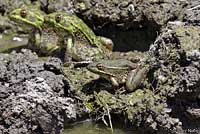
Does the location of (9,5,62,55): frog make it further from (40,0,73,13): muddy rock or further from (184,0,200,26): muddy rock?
(184,0,200,26): muddy rock

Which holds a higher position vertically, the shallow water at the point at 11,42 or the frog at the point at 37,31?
the frog at the point at 37,31

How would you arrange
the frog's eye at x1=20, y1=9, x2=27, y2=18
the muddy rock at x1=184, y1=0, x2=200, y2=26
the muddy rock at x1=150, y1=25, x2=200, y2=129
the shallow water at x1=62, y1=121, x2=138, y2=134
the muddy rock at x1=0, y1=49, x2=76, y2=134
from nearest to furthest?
1. the muddy rock at x1=0, y1=49, x2=76, y2=134
2. the muddy rock at x1=150, y1=25, x2=200, y2=129
3. the shallow water at x1=62, y1=121, x2=138, y2=134
4. the muddy rock at x1=184, y1=0, x2=200, y2=26
5. the frog's eye at x1=20, y1=9, x2=27, y2=18

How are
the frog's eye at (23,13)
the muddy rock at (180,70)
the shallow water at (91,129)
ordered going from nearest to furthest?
the muddy rock at (180,70), the shallow water at (91,129), the frog's eye at (23,13)

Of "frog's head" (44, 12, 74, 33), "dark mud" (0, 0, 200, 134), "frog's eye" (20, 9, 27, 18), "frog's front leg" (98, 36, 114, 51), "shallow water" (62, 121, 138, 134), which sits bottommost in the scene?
"shallow water" (62, 121, 138, 134)

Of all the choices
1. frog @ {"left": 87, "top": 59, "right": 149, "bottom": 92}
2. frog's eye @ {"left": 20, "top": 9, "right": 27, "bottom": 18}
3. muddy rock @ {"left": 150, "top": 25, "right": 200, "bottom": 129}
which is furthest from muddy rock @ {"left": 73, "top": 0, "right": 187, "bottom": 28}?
frog @ {"left": 87, "top": 59, "right": 149, "bottom": 92}

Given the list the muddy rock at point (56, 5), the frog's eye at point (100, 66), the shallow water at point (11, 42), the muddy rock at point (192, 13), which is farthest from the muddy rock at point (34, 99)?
the muddy rock at point (56, 5)

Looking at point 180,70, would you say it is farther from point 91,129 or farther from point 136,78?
point 91,129

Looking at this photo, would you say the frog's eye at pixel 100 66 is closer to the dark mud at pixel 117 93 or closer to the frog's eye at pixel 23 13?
the dark mud at pixel 117 93

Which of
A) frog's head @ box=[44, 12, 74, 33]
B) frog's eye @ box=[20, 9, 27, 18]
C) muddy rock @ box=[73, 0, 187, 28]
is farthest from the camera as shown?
frog's eye @ box=[20, 9, 27, 18]
